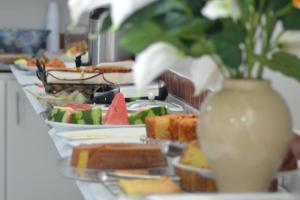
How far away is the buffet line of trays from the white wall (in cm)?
173

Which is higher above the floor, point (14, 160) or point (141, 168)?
point (141, 168)

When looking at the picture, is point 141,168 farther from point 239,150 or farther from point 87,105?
point 87,105

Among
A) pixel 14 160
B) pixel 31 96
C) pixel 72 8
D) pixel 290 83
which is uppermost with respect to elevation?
pixel 72 8

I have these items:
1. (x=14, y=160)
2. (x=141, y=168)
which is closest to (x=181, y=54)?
(x=141, y=168)

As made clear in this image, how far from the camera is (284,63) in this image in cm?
95

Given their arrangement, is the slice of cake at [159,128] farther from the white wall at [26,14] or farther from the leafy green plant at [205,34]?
the white wall at [26,14]

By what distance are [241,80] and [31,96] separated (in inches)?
58.6

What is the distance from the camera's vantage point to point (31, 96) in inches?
92.9

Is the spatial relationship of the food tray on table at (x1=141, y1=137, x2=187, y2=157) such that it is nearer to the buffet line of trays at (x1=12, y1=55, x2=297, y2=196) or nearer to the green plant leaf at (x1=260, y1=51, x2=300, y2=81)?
the buffet line of trays at (x1=12, y1=55, x2=297, y2=196)

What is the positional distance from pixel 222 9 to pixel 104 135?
811 millimetres

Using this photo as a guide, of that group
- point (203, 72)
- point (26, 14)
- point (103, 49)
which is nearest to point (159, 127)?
point (203, 72)

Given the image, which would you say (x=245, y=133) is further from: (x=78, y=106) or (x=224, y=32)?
(x=78, y=106)

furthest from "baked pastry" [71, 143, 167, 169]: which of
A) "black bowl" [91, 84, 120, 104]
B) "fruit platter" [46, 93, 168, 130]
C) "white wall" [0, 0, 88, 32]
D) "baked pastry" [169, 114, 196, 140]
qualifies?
"white wall" [0, 0, 88, 32]

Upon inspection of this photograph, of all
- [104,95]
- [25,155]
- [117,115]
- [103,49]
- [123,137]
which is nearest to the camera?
[123,137]
